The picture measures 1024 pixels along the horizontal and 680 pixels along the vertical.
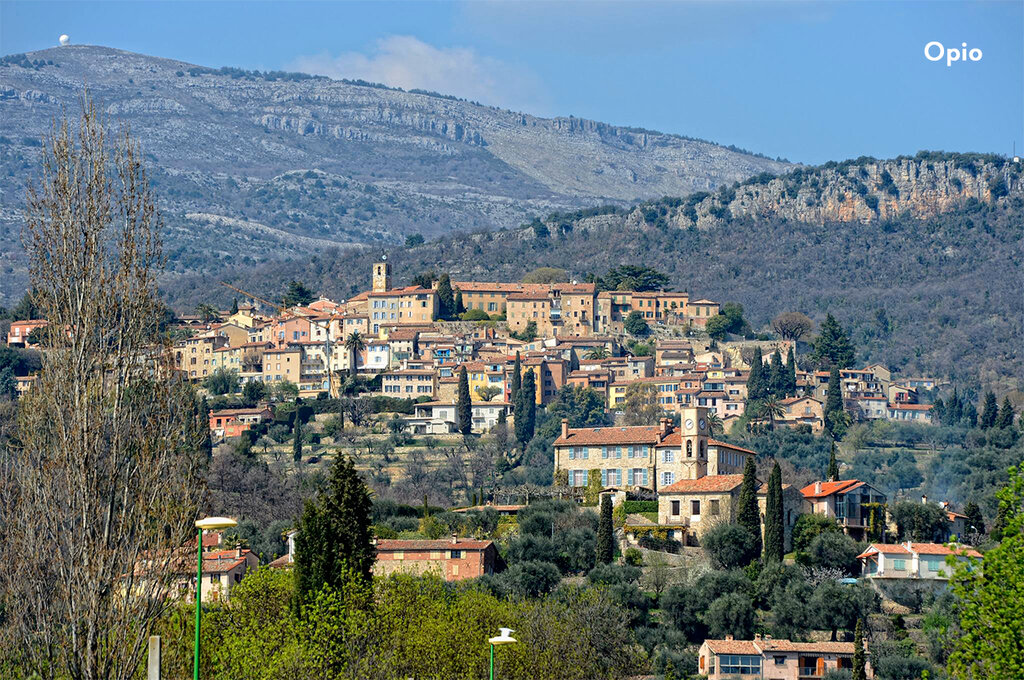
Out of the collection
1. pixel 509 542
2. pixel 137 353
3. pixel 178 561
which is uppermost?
pixel 137 353

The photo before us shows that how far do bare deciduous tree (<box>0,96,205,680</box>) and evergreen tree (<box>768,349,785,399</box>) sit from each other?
11476 cm

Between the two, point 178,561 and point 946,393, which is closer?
point 178,561

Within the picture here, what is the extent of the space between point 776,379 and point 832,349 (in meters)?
12.3

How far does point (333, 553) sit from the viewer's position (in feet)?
187

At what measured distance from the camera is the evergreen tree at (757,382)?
14212cm

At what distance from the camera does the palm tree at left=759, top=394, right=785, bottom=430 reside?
A: 135750mm

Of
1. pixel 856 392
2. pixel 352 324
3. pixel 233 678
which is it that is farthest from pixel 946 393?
pixel 233 678

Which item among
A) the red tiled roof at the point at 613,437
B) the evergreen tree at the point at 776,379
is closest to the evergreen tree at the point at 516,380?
the evergreen tree at the point at 776,379

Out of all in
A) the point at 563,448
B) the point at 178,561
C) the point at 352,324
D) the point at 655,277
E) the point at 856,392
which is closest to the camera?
the point at 178,561

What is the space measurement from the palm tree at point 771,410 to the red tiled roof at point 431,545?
195 feet

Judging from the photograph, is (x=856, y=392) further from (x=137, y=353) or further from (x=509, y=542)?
(x=137, y=353)

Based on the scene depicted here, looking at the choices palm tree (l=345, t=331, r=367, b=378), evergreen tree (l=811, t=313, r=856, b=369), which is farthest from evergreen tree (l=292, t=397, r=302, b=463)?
evergreen tree (l=811, t=313, r=856, b=369)

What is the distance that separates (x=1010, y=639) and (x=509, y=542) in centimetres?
5036

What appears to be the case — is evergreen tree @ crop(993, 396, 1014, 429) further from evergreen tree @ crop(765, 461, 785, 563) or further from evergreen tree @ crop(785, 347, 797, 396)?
evergreen tree @ crop(765, 461, 785, 563)
